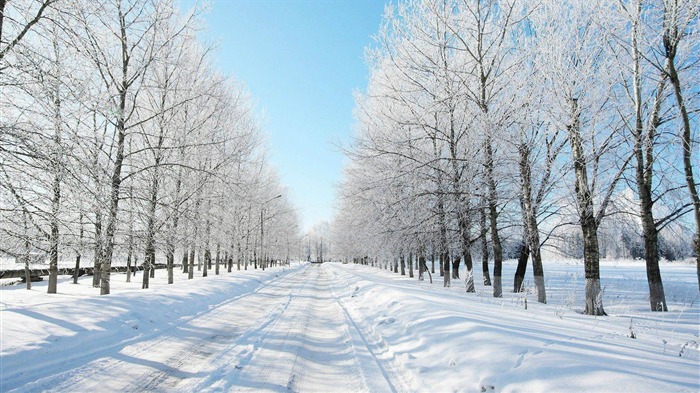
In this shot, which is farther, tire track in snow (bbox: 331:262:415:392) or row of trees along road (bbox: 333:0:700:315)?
row of trees along road (bbox: 333:0:700:315)

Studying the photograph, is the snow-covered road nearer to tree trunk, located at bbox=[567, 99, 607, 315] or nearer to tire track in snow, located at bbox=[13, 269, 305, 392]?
tire track in snow, located at bbox=[13, 269, 305, 392]

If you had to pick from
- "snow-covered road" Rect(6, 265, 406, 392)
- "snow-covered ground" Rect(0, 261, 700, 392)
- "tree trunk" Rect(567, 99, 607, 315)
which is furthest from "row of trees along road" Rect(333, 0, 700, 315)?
"snow-covered road" Rect(6, 265, 406, 392)

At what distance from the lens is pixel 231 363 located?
5273mm

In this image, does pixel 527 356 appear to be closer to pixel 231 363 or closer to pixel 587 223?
pixel 231 363

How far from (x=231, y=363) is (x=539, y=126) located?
12272 millimetres

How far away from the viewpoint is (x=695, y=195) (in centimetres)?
807

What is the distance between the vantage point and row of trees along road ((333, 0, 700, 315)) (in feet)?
31.9

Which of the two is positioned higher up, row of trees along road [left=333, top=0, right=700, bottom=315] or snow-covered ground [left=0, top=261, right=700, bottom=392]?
row of trees along road [left=333, top=0, right=700, bottom=315]

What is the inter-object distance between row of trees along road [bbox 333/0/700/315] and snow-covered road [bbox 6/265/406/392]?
24.7 ft

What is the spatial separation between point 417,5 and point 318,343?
12821 millimetres

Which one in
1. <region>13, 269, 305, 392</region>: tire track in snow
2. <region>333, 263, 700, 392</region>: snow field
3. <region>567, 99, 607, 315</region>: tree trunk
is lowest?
<region>13, 269, 305, 392</region>: tire track in snow

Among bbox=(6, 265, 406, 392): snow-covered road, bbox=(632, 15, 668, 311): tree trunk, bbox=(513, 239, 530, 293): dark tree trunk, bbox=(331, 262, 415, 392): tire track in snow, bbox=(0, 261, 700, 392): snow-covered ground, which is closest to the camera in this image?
bbox=(0, 261, 700, 392): snow-covered ground

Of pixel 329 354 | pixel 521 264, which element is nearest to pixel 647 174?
pixel 521 264

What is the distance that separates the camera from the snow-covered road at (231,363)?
4477 millimetres
